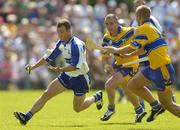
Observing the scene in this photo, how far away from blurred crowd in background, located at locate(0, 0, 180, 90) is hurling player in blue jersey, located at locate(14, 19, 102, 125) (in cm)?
1273

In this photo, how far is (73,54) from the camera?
14.2 m

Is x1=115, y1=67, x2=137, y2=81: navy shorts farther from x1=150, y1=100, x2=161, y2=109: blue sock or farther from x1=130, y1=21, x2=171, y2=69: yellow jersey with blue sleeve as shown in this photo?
x1=130, y1=21, x2=171, y2=69: yellow jersey with blue sleeve

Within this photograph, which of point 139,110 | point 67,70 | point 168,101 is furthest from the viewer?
point 139,110

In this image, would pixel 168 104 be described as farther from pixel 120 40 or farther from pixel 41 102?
pixel 120 40

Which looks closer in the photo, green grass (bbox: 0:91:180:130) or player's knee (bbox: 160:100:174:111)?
player's knee (bbox: 160:100:174:111)

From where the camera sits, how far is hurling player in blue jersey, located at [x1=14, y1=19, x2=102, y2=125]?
14.3m

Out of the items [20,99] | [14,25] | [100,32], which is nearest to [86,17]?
[100,32]

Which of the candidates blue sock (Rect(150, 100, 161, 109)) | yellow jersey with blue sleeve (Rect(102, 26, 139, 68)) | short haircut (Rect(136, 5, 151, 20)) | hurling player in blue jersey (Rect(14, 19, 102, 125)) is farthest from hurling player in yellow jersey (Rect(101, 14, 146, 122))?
short haircut (Rect(136, 5, 151, 20))

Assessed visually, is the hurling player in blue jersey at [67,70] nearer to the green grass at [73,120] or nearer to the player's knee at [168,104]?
the green grass at [73,120]

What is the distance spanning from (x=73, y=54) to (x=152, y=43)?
1.73 metres

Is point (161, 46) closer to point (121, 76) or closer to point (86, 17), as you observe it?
point (121, 76)

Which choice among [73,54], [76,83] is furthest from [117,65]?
[73,54]

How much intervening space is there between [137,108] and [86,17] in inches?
569

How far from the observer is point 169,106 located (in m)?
13.2
